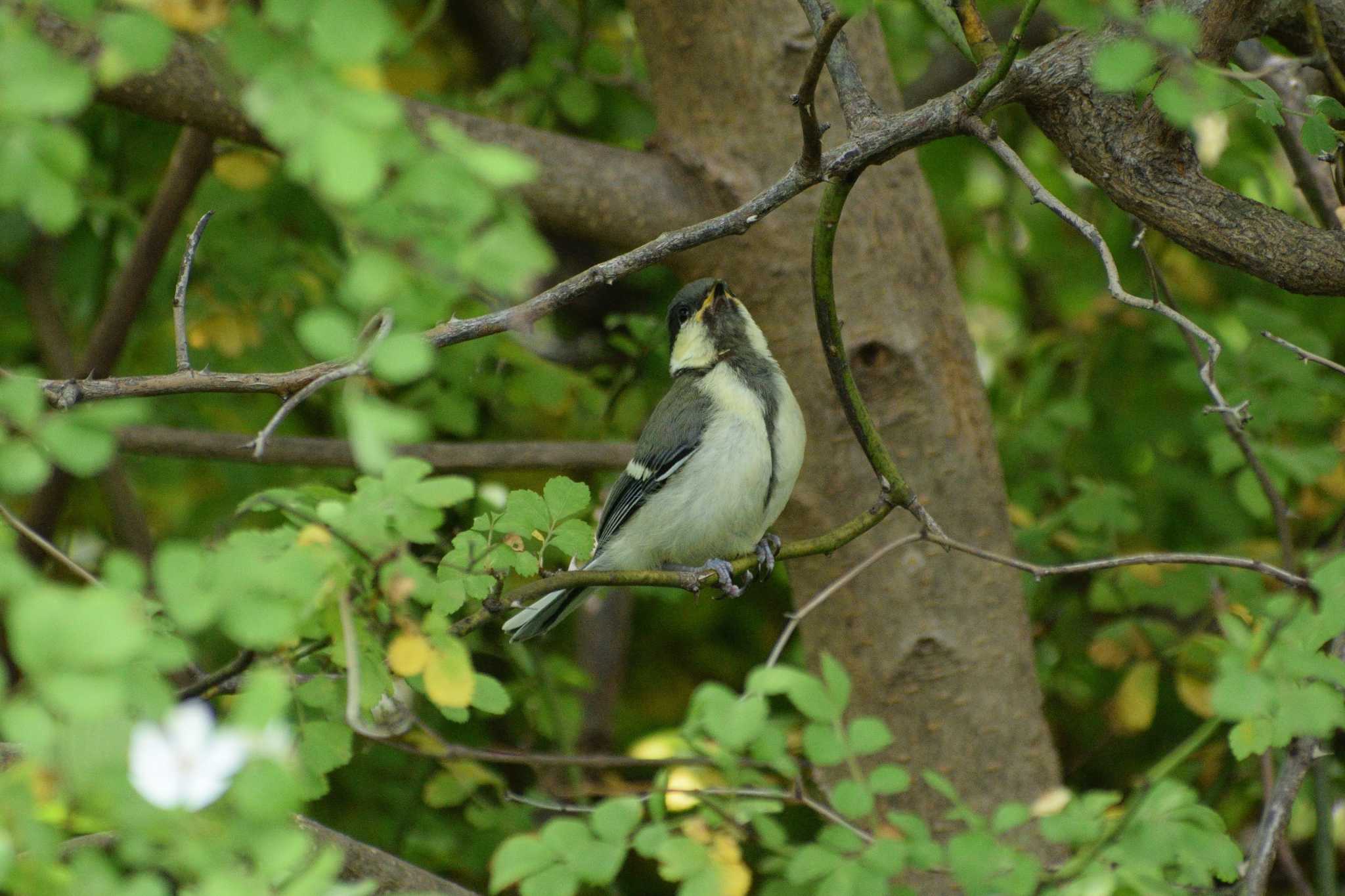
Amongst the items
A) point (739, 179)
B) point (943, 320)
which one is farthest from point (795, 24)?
point (943, 320)

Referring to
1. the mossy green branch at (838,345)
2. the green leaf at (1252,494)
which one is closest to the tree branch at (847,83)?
the mossy green branch at (838,345)

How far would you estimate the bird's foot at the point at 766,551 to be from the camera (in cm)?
288

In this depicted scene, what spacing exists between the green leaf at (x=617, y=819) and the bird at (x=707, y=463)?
50.6 inches

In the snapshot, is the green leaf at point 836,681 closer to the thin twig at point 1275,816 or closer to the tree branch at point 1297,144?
the thin twig at point 1275,816

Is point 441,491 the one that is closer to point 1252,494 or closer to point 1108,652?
point 1252,494

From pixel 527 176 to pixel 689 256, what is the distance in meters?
2.11

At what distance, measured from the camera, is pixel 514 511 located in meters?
1.89

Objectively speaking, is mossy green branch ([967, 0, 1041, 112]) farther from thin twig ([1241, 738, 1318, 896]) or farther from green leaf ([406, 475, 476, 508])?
thin twig ([1241, 738, 1318, 896])

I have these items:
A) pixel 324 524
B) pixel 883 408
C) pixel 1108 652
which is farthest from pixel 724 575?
pixel 324 524

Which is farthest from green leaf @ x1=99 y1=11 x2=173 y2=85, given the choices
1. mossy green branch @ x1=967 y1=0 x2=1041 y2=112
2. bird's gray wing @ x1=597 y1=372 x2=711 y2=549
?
bird's gray wing @ x1=597 y1=372 x2=711 y2=549

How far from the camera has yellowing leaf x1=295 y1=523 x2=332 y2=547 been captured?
1.34 meters

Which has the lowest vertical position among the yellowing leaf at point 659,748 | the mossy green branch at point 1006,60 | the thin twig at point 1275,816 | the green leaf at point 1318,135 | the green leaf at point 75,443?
the yellowing leaf at point 659,748

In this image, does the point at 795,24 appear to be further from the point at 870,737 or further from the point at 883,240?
the point at 870,737

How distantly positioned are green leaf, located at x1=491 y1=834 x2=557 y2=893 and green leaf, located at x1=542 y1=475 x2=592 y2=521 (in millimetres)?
592
